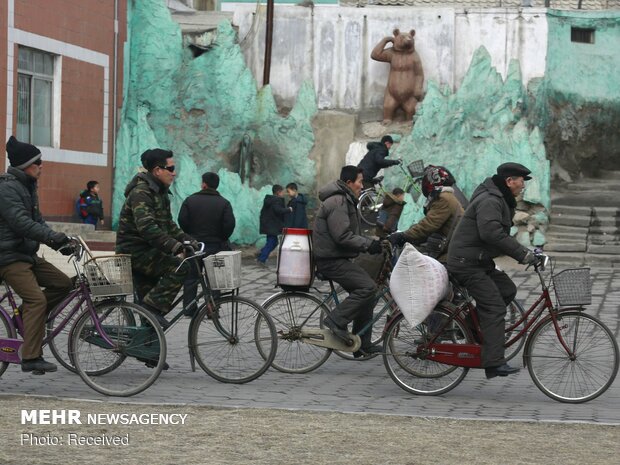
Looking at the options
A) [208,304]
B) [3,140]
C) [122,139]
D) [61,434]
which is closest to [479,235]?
[208,304]

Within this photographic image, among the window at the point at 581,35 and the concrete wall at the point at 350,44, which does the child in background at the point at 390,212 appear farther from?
the window at the point at 581,35

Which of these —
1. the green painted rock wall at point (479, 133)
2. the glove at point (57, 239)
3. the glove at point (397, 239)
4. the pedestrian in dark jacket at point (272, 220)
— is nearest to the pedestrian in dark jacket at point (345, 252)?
the glove at point (397, 239)

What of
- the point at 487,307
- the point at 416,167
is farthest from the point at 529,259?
the point at 416,167

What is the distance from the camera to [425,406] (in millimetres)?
9055

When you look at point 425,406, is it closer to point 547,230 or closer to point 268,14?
point 547,230

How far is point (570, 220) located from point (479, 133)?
8.61 feet

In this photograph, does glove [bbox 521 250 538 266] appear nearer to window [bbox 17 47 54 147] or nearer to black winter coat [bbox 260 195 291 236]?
black winter coat [bbox 260 195 291 236]

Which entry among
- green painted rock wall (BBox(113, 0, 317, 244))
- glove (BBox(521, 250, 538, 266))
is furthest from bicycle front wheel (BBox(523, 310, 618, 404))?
green painted rock wall (BBox(113, 0, 317, 244))

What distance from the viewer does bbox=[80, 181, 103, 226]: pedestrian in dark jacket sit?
77.2 ft

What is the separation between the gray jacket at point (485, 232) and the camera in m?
9.33

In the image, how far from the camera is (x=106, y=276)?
30.0 feet

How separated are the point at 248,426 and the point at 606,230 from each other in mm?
16944

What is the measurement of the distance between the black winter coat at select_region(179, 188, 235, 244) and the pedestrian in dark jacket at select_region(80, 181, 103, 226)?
9841 mm

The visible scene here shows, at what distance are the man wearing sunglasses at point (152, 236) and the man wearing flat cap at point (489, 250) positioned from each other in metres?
2.14
